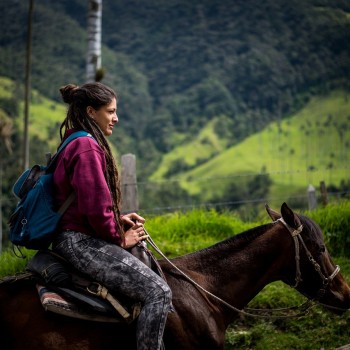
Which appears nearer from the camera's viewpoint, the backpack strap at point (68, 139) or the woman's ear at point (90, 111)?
the backpack strap at point (68, 139)

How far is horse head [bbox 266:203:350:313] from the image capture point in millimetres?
5242

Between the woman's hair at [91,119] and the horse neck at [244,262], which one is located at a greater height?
the woman's hair at [91,119]

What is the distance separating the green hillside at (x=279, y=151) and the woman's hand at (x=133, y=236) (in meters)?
147

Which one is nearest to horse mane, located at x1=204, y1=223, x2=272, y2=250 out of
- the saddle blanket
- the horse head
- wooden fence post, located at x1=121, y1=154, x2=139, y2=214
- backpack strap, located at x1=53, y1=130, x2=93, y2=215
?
the horse head

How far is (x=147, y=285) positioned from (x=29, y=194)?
3.38ft

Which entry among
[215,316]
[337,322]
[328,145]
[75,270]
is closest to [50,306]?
[75,270]

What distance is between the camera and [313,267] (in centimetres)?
529

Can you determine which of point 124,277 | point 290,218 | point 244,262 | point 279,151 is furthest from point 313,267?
point 279,151

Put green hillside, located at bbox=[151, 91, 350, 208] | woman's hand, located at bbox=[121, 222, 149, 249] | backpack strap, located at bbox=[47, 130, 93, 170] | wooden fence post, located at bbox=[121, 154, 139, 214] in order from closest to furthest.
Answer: backpack strap, located at bbox=[47, 130, 93, 170] < woman's hand, located at bbox=[121, 222, 149, 249] < wooden fence post, located at bbox=[121, 154, 139, 214] < green hillside, located at bbox=[151, 91, 350, 208]

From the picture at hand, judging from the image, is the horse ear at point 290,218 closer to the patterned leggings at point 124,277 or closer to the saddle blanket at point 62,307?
the patterned leggings at point 124,277

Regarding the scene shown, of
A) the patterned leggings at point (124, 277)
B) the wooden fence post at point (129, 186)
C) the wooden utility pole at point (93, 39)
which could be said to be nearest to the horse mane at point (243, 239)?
the patterned leggings at point (124, 277)

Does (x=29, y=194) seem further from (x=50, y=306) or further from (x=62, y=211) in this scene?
(x=50, y=306)

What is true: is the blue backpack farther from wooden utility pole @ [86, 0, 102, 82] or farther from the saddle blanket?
wooden utility pole @ [86, 0, 102, 82]

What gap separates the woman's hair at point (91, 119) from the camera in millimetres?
4578
